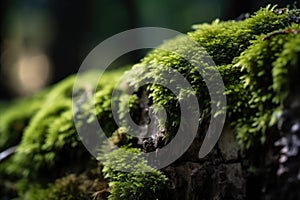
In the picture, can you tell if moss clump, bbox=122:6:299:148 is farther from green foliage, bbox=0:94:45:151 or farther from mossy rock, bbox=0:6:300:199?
green foliage, bbox=0:94:45:151

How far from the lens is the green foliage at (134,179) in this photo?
987mm

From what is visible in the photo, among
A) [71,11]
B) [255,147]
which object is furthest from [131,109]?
[71,11]

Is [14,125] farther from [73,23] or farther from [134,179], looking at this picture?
[73,23]

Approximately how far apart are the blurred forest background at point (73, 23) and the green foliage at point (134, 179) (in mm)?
3466

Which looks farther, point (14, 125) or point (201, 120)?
point (14, 125)

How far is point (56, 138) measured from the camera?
4.65 ft

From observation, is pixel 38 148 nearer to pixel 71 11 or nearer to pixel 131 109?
pixel 131 109

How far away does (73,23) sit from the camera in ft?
16.4

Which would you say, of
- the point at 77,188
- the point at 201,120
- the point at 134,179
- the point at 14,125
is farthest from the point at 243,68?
the point at 14,125

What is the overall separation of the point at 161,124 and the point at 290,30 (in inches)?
16.4

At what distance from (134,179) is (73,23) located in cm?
430

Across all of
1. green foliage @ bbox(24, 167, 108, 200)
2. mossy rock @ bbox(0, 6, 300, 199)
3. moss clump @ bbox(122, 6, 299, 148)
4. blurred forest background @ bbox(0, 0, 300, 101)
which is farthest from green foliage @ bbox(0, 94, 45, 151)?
blurred forest background @ bbox(0, 0, 300, 101)

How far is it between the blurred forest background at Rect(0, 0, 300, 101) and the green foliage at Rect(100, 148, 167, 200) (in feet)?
11.4

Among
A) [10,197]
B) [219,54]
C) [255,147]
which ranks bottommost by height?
[10,197]
